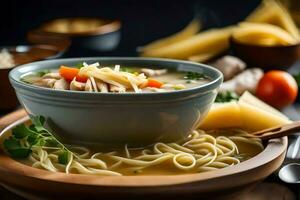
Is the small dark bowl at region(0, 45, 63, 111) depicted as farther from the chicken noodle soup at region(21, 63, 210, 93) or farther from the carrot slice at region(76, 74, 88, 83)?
the carrot slice at region(76, 74, 88, 83)

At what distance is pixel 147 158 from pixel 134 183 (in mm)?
168

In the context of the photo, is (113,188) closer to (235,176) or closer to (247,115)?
(235,176)

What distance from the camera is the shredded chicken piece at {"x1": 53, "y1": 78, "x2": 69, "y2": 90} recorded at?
4.23 feet

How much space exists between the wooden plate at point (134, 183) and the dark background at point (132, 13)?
5.44 ft

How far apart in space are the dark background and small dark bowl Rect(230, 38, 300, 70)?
1.56 feet

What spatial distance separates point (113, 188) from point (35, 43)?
140 centimetres

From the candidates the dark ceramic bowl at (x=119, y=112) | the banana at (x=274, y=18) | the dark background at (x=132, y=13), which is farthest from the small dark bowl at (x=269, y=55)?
the dark ceramic bowl at (x=119, y=112)

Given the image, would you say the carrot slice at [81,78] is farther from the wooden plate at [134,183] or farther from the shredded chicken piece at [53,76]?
the wooden plate at [134,183]

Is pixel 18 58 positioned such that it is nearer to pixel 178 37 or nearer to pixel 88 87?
pixel 178 37

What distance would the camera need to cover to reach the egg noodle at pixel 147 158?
1.22m

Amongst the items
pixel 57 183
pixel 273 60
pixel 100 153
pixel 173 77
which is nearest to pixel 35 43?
pixel 273 60

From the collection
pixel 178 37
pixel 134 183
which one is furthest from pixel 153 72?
pixel 178 37

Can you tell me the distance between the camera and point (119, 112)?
1.23 metres

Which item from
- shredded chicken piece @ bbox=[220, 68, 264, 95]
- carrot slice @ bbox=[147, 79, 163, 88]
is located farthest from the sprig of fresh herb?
shredded chicken piece @ bbox=[220, 68, 264, 95]
